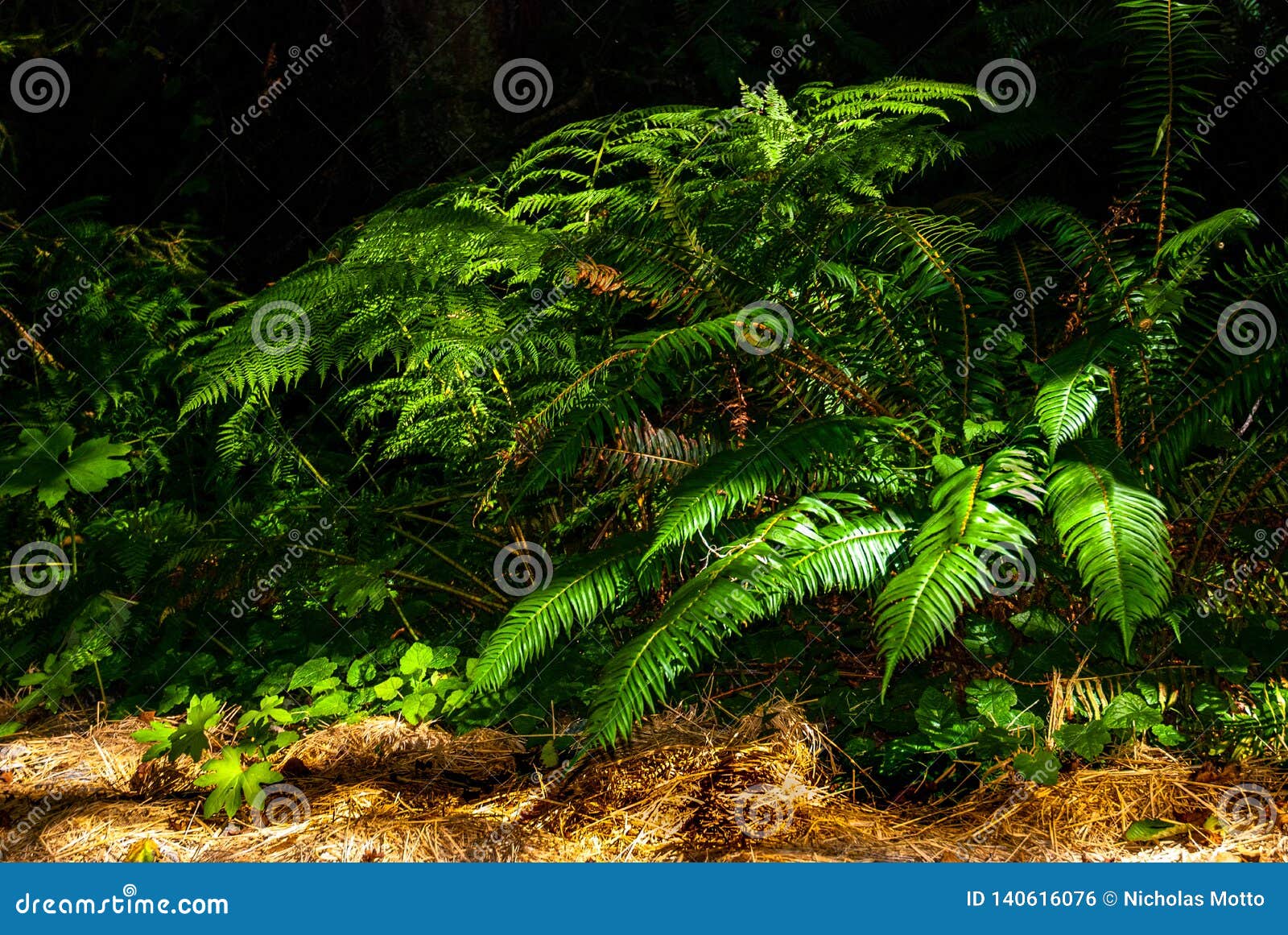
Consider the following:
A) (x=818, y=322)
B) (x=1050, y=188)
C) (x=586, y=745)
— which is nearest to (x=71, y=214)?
(x=818, y=322)

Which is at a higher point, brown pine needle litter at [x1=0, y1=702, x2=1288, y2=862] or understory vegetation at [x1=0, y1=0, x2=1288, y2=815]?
understory vegetation at [x1=0, y1=0, x2=1288, y2=815]

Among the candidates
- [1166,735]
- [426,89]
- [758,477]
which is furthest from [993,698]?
[426,89]

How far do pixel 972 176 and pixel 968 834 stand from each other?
2.47 m

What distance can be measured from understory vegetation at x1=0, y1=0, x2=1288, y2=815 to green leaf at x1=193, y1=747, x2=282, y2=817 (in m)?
0.01

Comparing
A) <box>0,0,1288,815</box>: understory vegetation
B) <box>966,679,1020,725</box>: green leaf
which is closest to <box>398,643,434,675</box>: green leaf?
<box>0,0,1288,815</box>: understory vegetation

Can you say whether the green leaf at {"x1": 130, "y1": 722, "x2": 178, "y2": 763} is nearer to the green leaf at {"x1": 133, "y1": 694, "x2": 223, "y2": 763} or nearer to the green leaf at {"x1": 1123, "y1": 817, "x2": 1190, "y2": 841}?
the green leaf at {"x1": 133, "y1": 694, "x2": 223, "y2": 763}

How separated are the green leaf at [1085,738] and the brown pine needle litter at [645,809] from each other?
3.0 inches

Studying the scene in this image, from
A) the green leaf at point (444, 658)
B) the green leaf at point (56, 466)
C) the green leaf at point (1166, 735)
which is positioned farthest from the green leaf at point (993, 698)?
the green leaf at point (56, 466)

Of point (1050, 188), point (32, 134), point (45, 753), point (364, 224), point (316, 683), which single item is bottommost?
point (45, 753)

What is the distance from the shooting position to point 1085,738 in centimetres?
211

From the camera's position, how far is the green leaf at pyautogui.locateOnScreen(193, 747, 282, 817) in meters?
2.21

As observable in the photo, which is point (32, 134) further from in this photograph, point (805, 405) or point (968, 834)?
point (968, 834)

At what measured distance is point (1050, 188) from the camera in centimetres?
351

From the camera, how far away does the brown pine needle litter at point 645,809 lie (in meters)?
2.04
